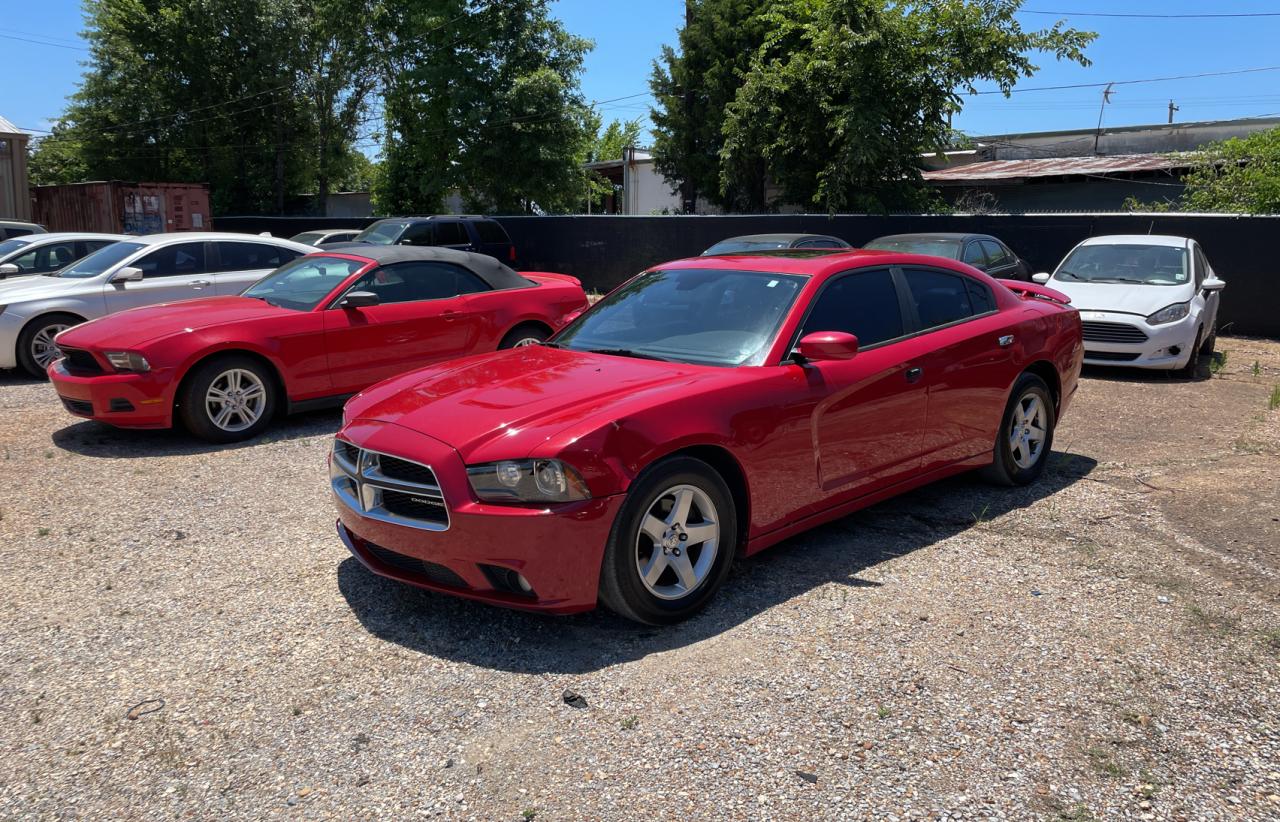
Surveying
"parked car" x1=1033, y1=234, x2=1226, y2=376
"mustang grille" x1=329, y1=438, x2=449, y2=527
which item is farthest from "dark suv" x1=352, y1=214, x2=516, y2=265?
"mustang grille" x1=329, y1=438, x2=449, y2=527

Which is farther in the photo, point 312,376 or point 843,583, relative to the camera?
point 312,376

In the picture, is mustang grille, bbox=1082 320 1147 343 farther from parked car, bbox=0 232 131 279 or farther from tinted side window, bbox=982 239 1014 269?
parked car, bbox=0 232 131 279

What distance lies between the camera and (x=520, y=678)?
370 centimetres

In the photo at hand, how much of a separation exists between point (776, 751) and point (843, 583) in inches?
60.7

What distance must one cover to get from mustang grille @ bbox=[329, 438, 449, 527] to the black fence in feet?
46.7

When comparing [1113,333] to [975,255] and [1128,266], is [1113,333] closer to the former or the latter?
[1128,266]

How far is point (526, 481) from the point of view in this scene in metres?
3.77

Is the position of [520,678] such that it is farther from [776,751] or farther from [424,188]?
[424,188]

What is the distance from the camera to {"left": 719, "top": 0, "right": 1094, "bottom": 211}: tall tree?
19.8m

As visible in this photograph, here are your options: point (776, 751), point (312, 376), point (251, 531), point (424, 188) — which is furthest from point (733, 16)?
point (776, 751)

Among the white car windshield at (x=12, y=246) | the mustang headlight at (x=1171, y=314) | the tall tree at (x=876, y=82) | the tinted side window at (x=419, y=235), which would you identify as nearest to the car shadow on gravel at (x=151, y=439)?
the white car windshield at (x=12, y=246)

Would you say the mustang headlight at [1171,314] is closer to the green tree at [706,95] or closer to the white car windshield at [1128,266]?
the white car windshield at [1128,266]

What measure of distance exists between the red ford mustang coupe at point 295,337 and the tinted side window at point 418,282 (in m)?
0.01

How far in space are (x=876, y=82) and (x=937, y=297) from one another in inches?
641
